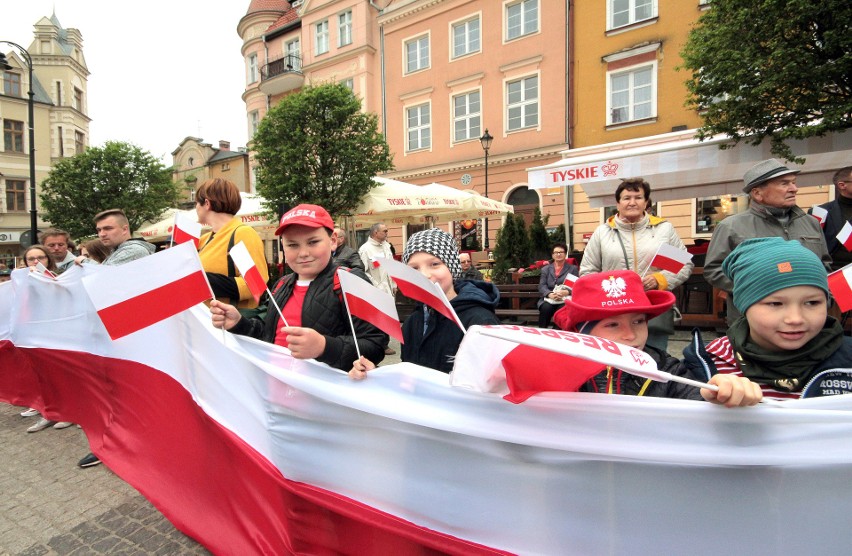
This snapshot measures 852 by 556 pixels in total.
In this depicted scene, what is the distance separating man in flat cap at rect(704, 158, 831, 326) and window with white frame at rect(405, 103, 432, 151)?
18554 millimetres

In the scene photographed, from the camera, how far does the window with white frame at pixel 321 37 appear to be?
77.0 ft

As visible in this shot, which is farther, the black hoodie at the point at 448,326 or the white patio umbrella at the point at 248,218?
the white patio umbrella at the point at 248,218

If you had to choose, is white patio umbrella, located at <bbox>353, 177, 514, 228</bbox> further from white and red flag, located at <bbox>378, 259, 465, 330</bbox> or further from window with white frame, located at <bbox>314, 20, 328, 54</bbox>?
window with white frame, located at <bbox>314, 20, 328, 54</bbox>

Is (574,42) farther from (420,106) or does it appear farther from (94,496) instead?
(94,496)

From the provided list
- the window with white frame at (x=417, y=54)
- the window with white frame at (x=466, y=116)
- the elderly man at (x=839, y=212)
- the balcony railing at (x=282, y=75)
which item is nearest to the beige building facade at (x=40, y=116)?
the balcony railing at (x=282, y=75)

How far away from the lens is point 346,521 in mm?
1591

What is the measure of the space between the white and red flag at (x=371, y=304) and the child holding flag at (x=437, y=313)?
431 mm

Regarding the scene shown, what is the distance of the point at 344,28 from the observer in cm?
2264

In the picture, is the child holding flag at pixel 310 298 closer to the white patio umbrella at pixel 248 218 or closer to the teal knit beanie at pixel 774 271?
the teal knit beanie at pixel 774 271

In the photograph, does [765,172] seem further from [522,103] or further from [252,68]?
[252,68]

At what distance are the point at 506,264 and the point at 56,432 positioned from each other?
33.6 ft

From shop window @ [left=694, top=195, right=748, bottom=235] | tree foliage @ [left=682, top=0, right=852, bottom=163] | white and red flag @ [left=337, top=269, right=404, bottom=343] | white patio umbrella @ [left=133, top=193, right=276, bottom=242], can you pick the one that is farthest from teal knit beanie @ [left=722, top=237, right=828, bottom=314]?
shop window @ [left=694, top=195, right=748, bottom=235]

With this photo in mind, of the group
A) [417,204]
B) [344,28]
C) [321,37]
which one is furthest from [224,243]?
[321,37]

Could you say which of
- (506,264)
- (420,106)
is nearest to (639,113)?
(506,264)
